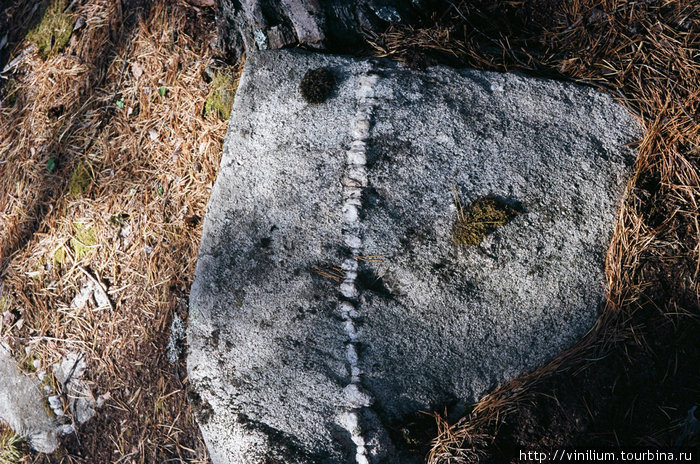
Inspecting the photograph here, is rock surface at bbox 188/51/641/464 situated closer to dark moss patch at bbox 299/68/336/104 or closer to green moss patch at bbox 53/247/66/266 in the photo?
dark moss patch at bbox 299/68/336/104

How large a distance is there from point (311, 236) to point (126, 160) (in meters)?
1.67

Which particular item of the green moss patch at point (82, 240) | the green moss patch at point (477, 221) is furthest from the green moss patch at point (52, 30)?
the green moss patch at point (477, 221)

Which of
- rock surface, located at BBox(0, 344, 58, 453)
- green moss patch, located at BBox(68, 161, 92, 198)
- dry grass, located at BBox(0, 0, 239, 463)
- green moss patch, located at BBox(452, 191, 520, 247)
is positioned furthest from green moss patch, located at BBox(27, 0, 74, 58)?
green moss patch, located at BBox(452, 191, 520, 247)

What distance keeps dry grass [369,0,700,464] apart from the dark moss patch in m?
0.42

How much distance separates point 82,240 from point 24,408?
3.98 feet

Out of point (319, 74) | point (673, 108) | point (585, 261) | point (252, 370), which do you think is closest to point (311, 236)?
point (252, 370)

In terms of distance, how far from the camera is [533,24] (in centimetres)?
289

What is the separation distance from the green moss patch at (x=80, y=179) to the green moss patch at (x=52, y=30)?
1.05 m

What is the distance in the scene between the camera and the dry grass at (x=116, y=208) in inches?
117

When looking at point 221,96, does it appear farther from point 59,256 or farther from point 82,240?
point 59,256

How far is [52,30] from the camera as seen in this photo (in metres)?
3.80

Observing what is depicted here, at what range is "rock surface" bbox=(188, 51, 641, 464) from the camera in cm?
227

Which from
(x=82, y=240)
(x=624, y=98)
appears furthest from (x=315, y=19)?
(x=82, y=240)

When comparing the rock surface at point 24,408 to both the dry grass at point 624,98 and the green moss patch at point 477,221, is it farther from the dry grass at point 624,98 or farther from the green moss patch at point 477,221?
the green moss patch at point 477,221
